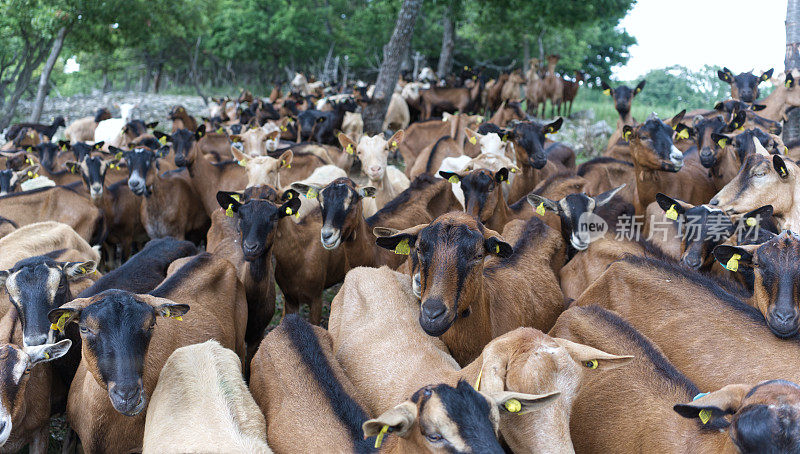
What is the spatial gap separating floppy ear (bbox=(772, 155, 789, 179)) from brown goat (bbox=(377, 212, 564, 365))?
2655 millimetres

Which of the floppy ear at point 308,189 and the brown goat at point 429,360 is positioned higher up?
the floppy ear at point 308,189

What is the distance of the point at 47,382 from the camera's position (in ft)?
Answer: 17.3

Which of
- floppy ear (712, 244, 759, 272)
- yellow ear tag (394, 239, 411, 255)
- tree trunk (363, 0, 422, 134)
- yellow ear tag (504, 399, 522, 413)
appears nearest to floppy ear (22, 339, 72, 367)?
yellow ear tag (394, 239, 411, 255)

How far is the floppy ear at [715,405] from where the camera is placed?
3.32 meters

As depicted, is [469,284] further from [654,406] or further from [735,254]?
[735,254]

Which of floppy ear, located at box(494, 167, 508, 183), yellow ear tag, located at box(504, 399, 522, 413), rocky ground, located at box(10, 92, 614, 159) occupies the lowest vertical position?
rocky ground, located at box(10, 92, 614, 159)

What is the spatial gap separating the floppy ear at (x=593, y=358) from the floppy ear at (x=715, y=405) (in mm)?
570

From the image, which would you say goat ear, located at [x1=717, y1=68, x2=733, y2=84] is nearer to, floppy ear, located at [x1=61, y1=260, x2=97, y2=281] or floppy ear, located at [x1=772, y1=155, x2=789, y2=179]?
floppy ear, located at [x1=772, y1=155, x2=789, y2=179]

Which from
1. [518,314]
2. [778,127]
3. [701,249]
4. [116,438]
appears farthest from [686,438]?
[778,127]

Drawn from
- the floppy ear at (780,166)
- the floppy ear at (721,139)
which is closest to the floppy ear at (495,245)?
the floppy ear at (780,166)

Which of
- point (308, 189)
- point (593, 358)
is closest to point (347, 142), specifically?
point (308, 189)

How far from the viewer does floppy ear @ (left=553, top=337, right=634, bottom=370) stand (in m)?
3.92

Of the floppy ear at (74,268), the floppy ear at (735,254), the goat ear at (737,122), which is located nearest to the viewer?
the floppy ear at (735,254)

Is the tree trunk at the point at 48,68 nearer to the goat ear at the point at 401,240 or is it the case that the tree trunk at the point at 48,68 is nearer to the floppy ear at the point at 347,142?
the floppy ear at the point at 347,142
